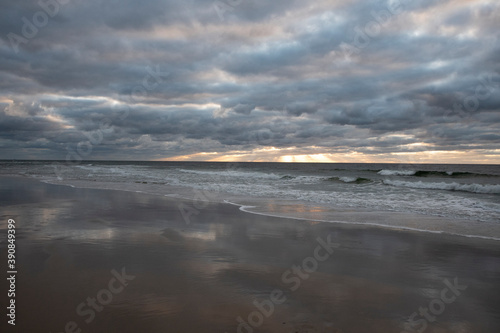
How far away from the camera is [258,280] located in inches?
189

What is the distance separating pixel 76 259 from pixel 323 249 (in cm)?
450

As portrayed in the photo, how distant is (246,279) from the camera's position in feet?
15.9

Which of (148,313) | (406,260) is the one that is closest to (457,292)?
(406,260)

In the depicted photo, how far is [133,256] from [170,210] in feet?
18.1

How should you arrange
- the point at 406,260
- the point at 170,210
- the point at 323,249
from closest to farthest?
the point at 406,260, the point at 323,249, the point at 170,210

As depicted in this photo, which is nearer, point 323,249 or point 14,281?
point 14,281

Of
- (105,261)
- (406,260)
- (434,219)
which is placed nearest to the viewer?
(105,261)

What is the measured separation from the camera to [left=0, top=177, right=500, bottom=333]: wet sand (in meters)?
3.63

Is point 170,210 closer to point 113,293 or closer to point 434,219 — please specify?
point 113,293

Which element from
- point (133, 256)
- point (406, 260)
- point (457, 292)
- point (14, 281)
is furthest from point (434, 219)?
point (14, 281)

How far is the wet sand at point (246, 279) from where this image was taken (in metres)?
3.63

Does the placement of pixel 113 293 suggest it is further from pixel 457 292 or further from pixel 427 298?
pixel 457 292

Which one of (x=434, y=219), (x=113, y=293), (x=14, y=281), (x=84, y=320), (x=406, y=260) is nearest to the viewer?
(x=84, y=320)

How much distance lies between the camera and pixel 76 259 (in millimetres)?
5531
